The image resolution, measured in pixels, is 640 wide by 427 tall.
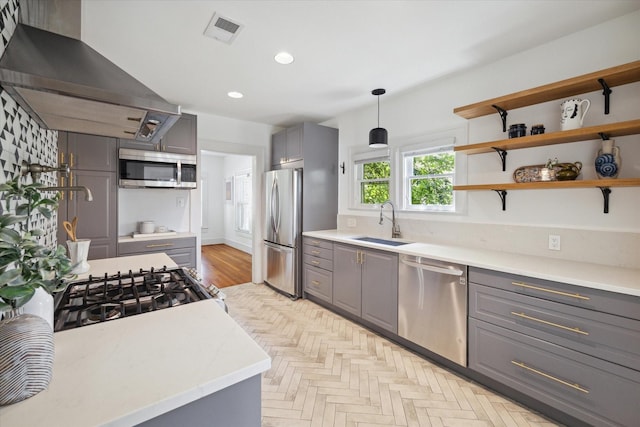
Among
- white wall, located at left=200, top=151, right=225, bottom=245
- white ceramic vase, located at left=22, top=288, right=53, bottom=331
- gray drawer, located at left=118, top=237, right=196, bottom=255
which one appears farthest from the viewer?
white wall, located at left=200, top=151, right=225, bottom=245

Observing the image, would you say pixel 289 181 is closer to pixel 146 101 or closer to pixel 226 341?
pixel 146 101

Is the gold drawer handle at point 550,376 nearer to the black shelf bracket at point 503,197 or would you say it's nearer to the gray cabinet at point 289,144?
the black shelf bracket at point 503,197

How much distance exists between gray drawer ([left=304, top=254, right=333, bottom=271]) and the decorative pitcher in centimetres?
243

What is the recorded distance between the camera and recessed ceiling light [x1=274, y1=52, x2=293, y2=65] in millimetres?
2357

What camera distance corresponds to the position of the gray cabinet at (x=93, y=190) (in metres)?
2.91

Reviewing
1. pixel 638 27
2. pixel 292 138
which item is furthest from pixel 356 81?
pixel 638 27

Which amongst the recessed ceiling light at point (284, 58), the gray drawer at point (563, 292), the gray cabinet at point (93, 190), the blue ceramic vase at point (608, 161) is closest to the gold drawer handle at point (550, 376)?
the gray drawer at point (563, 292)

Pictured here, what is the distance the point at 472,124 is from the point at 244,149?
3.07m

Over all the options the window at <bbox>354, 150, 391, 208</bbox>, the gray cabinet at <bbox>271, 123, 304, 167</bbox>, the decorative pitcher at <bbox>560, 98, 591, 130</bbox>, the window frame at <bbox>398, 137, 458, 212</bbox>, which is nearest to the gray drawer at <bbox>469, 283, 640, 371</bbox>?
the window frame at <bbox>398, 137, 458, 212</bbox>

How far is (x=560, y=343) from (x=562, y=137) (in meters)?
1.35

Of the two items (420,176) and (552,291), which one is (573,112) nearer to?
(552,291)

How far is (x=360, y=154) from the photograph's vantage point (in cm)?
378

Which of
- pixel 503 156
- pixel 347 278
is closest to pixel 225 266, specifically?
pixel 347 278

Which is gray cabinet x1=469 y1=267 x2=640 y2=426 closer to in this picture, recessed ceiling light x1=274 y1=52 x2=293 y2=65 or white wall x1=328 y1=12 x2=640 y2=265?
white wall x1=328 y1=12 x2=640 y2=265
